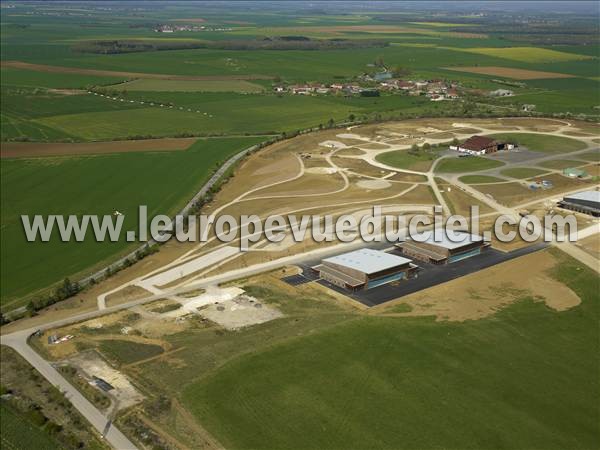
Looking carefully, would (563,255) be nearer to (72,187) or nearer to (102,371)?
(102,371)

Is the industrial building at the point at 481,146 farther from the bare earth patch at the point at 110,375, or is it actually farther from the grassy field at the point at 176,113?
the bare earth patch at the point at 110,375

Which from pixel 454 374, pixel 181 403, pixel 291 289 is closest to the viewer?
pixel 181 403

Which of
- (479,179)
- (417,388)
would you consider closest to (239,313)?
(417,388)

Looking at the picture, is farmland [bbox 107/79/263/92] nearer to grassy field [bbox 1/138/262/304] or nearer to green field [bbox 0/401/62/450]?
grassy field [bbox 1/138/262/304]

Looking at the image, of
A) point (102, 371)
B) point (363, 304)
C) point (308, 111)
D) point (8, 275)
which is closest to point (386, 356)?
point (363, 304)

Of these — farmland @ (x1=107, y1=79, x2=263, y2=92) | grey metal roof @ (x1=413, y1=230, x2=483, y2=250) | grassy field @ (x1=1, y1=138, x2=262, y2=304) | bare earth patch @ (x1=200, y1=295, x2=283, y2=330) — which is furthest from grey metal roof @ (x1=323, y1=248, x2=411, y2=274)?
farmland @ (x1=107, y1=79, x2=263, y2=92)

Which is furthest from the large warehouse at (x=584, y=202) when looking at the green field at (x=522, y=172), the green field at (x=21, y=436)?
the green field at (x=21, y=436)
